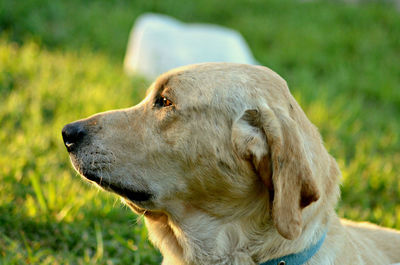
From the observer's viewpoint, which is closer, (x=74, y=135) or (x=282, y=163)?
(x=282, y=163)

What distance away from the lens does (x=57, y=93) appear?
19.4ft

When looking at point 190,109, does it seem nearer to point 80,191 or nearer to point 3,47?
point 80,191

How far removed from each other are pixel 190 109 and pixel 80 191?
1.80 metres

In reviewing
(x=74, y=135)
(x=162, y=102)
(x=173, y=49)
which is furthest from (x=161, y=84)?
(x=173, y=49)

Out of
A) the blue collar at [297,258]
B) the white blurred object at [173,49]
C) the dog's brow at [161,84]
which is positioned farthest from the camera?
the white blurred object at [173,49]

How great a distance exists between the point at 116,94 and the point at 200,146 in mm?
3493

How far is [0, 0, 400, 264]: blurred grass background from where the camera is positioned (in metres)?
3.90

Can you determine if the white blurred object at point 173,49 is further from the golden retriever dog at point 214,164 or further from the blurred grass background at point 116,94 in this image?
the golden retriever dog at point 214,164

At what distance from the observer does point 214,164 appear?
2.85m

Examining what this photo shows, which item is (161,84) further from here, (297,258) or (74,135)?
(297,258)

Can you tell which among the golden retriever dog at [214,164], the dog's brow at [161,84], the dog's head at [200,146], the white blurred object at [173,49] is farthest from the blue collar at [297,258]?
the white blurred object at [173,49]

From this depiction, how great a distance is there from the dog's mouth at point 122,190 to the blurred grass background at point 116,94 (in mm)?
704

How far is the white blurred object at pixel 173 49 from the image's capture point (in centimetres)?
743

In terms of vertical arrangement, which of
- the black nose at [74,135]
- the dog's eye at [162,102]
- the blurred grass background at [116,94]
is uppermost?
the dog's eye at [162,102]
